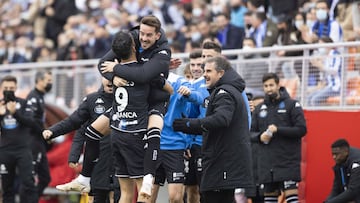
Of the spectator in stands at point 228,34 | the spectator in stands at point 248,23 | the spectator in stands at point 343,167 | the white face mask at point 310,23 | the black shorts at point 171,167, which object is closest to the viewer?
the black shorts at point 171,167

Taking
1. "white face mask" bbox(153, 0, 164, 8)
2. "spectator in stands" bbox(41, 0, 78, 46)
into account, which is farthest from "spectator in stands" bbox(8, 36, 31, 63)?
"white face mask" bbox(153, 0, 164, 8)

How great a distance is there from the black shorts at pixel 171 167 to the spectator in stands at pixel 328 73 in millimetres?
4057

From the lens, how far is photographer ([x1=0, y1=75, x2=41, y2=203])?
19703mm

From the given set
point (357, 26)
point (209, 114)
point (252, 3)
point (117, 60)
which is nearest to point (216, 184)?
point (209, 114)

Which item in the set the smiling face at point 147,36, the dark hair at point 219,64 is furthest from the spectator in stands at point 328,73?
the smiling face at point 147,36

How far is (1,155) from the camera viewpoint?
64.5ft

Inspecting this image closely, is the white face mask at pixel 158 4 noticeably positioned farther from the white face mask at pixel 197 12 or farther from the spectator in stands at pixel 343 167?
the spectator in stands at pixel 343 167

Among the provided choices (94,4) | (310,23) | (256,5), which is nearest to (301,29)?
(310,23)

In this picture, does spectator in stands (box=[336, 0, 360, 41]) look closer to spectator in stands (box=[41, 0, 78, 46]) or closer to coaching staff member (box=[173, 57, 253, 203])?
coaching staff member (box=[173, 57, 253, 203])

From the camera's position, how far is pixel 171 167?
14992 mm

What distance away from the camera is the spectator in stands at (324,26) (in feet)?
64.4

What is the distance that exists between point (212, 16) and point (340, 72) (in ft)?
19.1

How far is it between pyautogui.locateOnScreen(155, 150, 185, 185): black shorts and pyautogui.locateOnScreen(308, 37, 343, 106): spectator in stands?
13.3 ft

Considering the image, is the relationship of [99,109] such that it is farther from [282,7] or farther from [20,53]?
[20,53]
